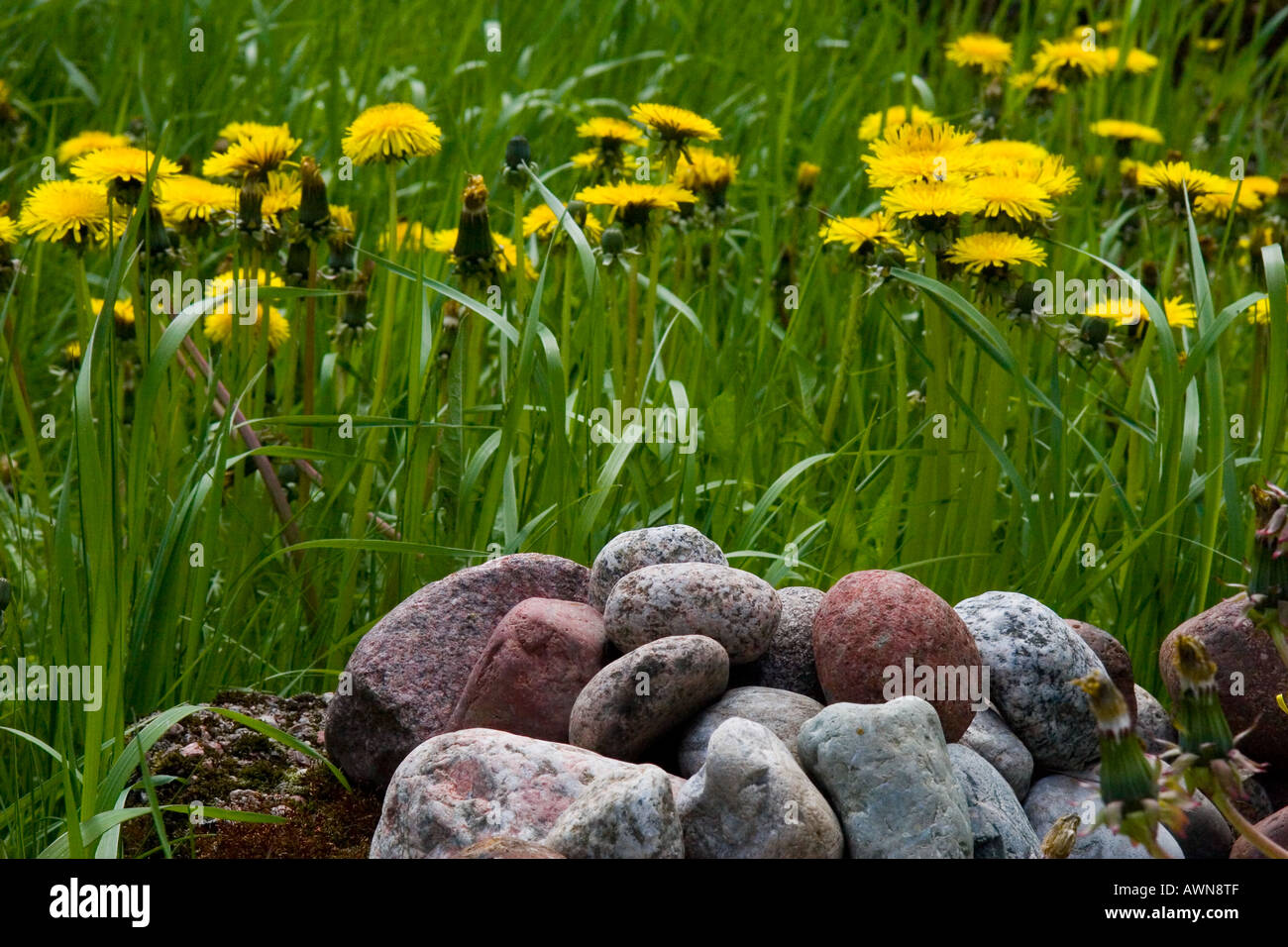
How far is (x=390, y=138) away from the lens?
9.04 feet

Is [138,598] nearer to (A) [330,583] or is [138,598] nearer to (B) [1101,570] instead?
(A) [330,583]

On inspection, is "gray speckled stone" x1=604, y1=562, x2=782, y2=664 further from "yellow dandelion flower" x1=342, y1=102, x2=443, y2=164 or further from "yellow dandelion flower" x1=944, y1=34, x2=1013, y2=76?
"yellow dandelion flower" x1=944, y1=34, x2=1013, y2=76

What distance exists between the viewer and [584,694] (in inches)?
76.3

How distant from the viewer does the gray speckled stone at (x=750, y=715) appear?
6.33 ft

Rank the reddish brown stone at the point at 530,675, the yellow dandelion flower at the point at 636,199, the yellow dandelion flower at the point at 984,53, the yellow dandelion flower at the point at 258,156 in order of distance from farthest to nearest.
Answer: the yellow dandelion flower at the point at 984,53 → the yellow dandelion flower at the point at 636,199 → the yellow dandelion flower at the point at 258,156 → the reddish brown stone at the point at 530,675

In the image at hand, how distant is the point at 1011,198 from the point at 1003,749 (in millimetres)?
1037

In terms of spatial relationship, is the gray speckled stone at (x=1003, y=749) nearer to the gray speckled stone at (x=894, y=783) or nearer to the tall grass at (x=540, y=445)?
the gray speckled stone at (x=894, y=783)

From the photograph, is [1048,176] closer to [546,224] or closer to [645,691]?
[546,224]

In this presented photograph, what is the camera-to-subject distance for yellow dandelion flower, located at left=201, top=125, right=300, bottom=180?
9.16 feet

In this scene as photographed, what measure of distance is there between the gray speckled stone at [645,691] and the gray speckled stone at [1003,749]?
39cm

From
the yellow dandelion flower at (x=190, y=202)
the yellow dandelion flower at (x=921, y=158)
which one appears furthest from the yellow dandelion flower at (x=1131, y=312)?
the yellow dandelion flower at (x=190, y=202)

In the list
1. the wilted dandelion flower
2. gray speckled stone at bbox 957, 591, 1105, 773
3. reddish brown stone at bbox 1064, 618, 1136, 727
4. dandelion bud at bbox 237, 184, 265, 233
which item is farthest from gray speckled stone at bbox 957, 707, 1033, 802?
the wilted dandelion flower

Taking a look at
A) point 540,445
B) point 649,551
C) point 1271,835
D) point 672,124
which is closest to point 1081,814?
point 1271,835
